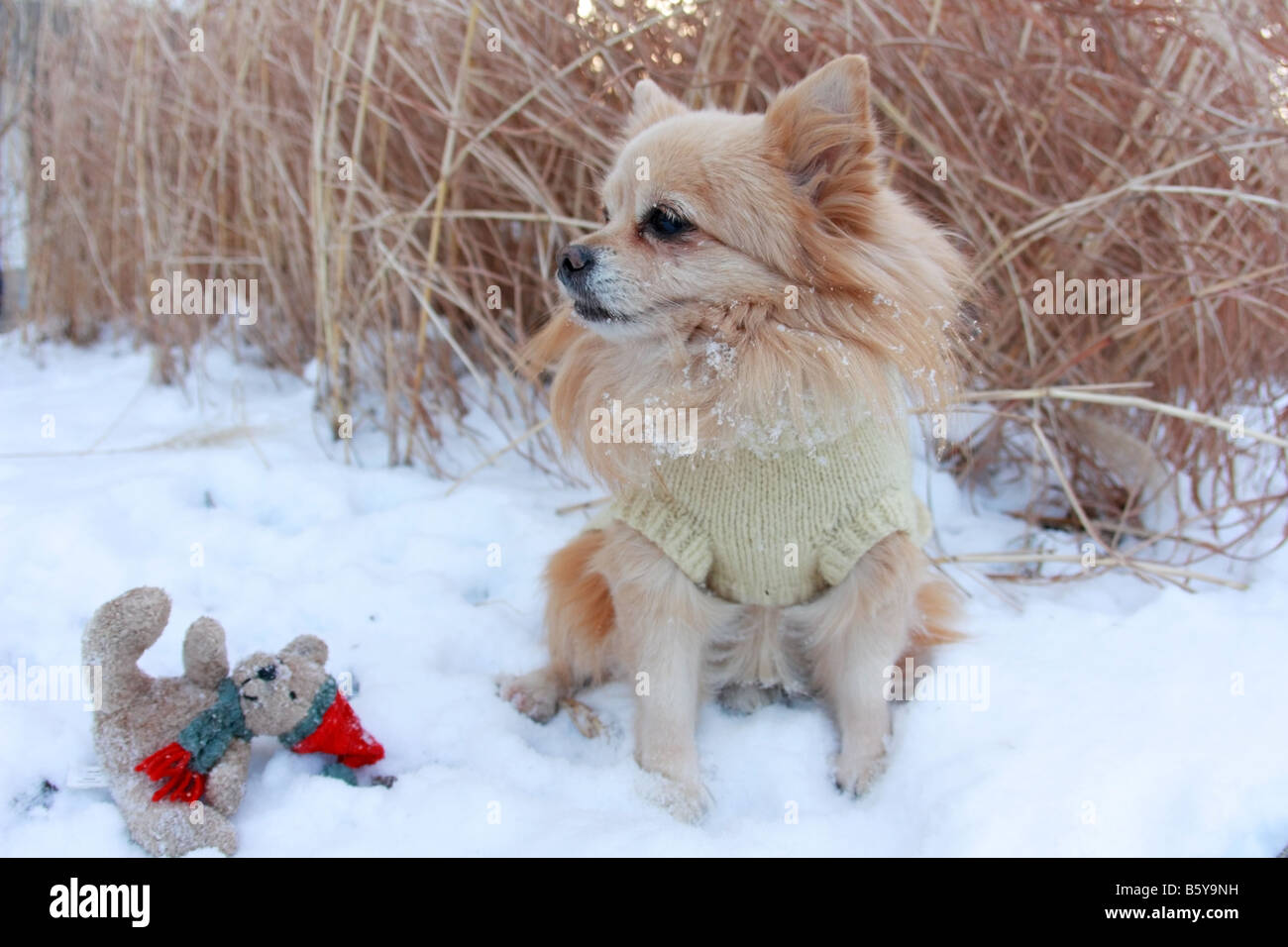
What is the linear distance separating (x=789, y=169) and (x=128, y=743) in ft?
5.53

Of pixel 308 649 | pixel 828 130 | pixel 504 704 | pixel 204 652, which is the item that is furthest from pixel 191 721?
pixel 828 130

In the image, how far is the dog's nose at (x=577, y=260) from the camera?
1.68 m

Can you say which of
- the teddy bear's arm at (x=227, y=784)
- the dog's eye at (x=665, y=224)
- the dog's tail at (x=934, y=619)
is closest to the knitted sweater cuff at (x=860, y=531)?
the dog's tail at (x=934, y=619)

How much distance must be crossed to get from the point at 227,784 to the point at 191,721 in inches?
5.4

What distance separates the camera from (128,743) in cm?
151

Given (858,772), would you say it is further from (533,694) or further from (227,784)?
(227,784)

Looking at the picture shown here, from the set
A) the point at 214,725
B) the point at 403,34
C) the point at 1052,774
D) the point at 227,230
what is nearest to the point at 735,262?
the point at 1052,774

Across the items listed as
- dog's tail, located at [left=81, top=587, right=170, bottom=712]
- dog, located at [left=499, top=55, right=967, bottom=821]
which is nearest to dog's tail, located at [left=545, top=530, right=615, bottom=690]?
dog, located at [left=499, top=55, right=967, bottom=821]

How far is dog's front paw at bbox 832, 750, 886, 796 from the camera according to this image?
1.91 metres

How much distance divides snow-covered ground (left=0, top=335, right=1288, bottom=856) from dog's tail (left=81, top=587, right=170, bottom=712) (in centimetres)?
22

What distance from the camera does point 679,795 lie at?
184cm

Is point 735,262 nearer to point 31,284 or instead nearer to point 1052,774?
point 1052,774

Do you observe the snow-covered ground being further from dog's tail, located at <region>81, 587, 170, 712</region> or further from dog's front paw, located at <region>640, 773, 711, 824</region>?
dog's tail, located at <region>81, 587, 170, 712</region>
